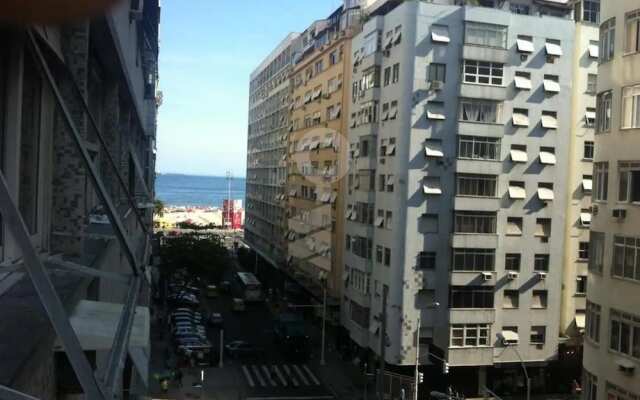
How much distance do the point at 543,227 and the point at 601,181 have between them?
9.06 meters

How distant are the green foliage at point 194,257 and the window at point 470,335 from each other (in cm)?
1540

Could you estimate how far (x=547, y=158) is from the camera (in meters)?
20.0

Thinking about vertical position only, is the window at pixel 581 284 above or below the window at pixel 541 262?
below

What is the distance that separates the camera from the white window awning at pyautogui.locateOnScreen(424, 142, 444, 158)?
19.0 metres

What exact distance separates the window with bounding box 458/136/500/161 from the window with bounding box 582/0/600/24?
5.62 metres

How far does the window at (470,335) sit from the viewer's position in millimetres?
18922

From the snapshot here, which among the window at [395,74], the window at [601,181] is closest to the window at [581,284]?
the window at [395,74]

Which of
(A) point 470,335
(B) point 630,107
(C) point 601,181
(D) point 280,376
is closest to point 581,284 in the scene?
(A) point 470,335

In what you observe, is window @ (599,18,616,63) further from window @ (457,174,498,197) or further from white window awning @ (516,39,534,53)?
white window awning @ (516,39,534,53)

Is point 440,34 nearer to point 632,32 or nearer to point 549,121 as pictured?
point 549,121

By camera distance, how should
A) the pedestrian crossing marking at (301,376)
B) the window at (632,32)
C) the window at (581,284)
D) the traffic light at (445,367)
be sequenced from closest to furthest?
1. the window at (632,32)
2. the traffic light at (445,367)
3. the pedestrian crossing marking at (301,376)
4. the window at (581,284)

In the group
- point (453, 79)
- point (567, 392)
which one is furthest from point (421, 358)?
point (453, 79)

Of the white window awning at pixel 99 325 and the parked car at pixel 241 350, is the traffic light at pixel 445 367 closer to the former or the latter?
the parked car at pixel 241 350

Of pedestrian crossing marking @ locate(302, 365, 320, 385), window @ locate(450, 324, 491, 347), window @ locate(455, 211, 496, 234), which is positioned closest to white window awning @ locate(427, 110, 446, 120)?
window @ locate(455, 211, 496, 234)
